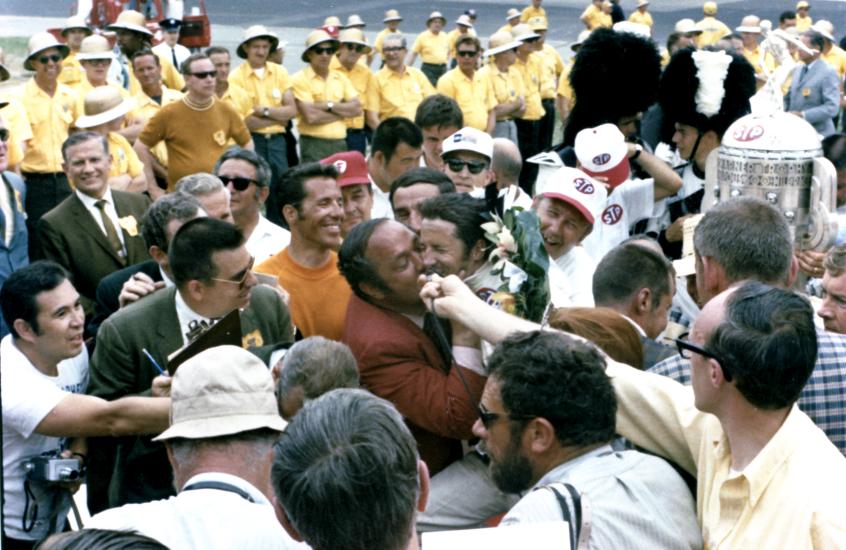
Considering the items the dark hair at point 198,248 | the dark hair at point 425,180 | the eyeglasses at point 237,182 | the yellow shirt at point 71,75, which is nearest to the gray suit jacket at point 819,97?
the yellow shirt at point 71,75

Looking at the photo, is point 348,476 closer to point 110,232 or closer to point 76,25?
point 110,232

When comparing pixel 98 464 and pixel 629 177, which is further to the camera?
pixel 629 177

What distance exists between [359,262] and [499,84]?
34.7ft

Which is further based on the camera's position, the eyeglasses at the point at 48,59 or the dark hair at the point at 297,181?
the eyeglasses at the point at 48,59

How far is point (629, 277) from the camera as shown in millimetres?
4188

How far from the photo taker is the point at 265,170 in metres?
6.41

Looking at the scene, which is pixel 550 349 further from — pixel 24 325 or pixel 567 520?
pixel 24 325

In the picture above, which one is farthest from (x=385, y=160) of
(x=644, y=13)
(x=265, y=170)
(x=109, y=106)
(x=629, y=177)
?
(x=644, y=13)

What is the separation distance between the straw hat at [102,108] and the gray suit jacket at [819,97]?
328 inches

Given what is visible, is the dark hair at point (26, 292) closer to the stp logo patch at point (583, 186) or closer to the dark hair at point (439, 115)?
the stp logo patch at point (583, 186)

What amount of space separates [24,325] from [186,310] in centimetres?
54

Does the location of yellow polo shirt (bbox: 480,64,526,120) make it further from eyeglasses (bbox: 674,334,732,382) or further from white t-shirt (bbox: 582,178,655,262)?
eyeglasses (bbox: 674,334,732,382)

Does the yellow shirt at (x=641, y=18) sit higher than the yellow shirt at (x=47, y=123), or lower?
lower

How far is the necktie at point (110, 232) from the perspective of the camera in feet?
20.9
